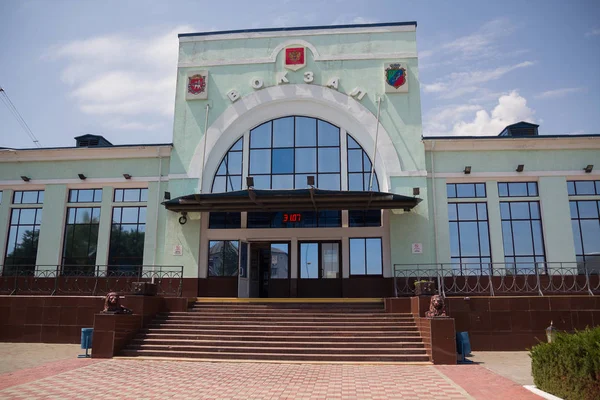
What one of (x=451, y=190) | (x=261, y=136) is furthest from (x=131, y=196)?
(x=451, y=190)

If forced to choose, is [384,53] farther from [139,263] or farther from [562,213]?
[139,263]

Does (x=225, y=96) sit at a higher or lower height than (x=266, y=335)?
higher

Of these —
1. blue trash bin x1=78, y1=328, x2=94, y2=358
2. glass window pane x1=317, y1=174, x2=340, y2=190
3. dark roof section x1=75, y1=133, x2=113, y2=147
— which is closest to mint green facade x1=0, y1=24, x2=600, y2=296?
glass window pane x1=317, y1=174, x2=340, y2=190

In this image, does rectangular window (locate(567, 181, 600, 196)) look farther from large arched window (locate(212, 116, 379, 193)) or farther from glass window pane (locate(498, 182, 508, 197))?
large arched window (locate(212, 116, 379, 193))

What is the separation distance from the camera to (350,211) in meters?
18.5

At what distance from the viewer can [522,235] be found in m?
17.7

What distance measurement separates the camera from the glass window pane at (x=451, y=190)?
18.2m

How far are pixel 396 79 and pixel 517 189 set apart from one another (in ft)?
21.3

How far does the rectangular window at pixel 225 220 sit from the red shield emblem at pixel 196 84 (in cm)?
529

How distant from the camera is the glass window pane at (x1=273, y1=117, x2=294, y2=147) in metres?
19.3

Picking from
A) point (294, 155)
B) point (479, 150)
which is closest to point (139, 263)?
point (294, 155)

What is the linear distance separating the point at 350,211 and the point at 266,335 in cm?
679

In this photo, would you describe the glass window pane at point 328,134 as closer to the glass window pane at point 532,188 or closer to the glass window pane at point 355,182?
the glass window pane at point 355,182

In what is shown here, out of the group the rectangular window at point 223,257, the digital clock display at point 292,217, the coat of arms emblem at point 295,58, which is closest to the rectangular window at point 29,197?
the rectangular window at point 223,257
